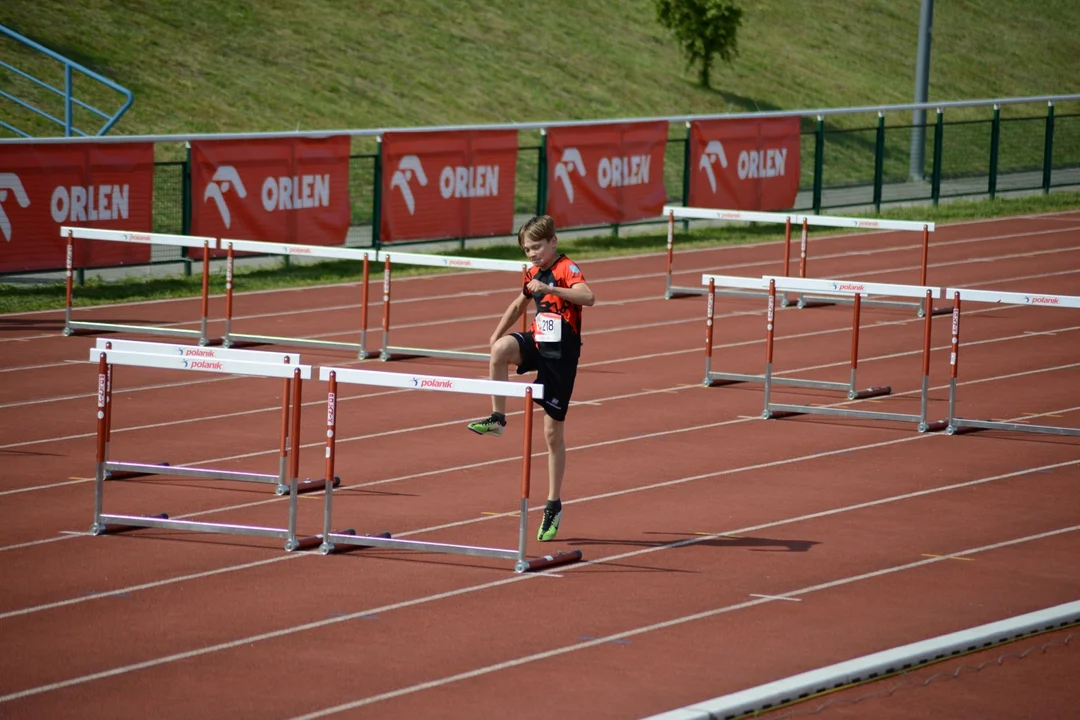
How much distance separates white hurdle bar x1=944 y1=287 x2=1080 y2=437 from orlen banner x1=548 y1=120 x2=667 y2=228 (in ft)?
40.1

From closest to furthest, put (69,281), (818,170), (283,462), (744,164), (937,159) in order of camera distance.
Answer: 1. (283,462)
2. (69,281)
3. (744,164)
4. (818,170)
5. (937,159)

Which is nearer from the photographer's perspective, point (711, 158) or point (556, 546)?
point (556, 546)

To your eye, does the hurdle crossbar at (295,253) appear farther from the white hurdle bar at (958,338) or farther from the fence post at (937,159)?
the fence post at (937,159)

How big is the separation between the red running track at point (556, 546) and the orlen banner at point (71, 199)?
1841 millimetres

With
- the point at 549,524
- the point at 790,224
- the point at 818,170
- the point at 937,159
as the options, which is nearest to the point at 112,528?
the point at 549,524

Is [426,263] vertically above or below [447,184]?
below

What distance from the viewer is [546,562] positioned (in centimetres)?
1020

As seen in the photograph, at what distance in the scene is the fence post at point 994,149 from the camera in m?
33.4

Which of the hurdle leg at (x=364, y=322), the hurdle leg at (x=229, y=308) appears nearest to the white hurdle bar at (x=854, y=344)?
the hurdle leg at (x=364, y=322)

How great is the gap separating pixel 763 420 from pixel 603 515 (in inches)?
146

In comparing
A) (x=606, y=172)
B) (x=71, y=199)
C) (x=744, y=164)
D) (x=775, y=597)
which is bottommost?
(x=775, y=597)

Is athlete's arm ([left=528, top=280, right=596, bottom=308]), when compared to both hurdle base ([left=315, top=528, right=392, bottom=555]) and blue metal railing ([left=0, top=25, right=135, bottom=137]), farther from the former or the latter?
blue metal railing ([left=0, top=25, right=135, bottom=137])

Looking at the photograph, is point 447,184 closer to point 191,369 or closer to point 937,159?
point 937,159

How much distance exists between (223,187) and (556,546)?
1276 centimetres
